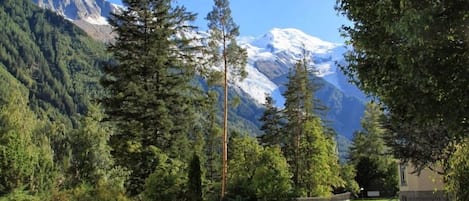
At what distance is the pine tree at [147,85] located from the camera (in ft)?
74.9

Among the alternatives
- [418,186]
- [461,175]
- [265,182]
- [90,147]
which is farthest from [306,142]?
[461,175]

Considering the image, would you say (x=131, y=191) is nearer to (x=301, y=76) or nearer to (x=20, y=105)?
(x=301, y=76)

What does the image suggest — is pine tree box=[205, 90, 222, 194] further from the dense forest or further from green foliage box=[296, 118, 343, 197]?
green foliage box=[296, 118, 343, 197]

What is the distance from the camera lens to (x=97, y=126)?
160 ft

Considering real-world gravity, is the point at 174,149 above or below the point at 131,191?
above

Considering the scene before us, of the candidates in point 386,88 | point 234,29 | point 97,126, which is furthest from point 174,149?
point 97,126

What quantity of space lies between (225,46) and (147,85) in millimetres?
5770

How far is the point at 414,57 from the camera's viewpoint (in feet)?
24.8

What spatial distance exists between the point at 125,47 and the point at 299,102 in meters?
20.0

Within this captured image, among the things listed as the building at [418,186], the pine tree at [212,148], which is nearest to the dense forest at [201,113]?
the pine tree at [212,148]

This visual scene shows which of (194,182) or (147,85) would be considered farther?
(147,85)

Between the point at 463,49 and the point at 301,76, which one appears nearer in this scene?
the point at 463,49

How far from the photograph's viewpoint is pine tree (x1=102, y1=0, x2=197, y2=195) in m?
22.8

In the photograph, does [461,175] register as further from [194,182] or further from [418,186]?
[418,186]
